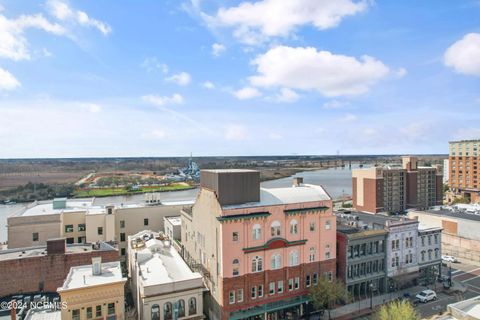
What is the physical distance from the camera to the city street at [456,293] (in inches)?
1660

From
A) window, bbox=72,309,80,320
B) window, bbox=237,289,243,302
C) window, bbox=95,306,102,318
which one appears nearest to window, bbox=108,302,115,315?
window, bbox=95,306,102,318

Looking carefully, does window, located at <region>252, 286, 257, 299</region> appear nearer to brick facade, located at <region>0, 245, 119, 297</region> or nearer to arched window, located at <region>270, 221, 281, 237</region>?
arched window, located at <region>270, 221, 281, 237</region>

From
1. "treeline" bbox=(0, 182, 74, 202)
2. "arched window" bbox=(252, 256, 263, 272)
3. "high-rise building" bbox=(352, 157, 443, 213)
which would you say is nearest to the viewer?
"arched window" bbox=(252, 256, 263, 272)

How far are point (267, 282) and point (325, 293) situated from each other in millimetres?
6992

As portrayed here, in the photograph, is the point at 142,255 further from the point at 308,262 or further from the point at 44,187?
the point at 44,187

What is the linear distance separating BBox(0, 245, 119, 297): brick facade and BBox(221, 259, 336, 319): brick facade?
1842 centimetres

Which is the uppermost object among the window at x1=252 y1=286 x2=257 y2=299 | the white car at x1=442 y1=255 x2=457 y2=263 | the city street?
the window at x1=252 y1=286 x2=257 y2=299

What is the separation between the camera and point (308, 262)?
41438mm

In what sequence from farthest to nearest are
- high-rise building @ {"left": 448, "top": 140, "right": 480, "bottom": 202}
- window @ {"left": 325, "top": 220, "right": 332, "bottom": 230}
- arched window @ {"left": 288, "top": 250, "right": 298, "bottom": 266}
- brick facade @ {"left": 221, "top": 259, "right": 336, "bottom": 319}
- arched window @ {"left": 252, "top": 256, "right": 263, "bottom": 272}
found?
1. high-rise building @ {"left": 448, "top": 140, "right": 480, "bottom": 202}
2. window @ {"left": 325, "top": 220, "right": 332, "bottom": 230}
3. arched window @ {"left": 288, "top": 250, "right": 298, "bottom": 266}
4. arched window @ {"left": 252, "top": 256, "right": 263, "bottom": 272}
5. brick facade @ {"left": 221, "top": 259, "right": 336, "bottom": 319}

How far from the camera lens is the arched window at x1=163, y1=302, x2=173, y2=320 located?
33.0 meters

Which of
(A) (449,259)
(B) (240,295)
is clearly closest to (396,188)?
(A) (449,259)

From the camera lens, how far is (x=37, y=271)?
40.0 metres

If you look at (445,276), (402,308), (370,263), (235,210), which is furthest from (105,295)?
(445,276)

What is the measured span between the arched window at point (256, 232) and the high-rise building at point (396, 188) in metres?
73.6
